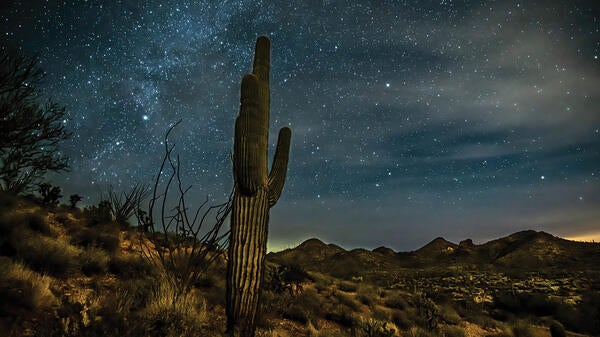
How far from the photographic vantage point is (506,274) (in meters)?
24.8

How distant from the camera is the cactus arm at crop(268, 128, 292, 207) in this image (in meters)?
5.61

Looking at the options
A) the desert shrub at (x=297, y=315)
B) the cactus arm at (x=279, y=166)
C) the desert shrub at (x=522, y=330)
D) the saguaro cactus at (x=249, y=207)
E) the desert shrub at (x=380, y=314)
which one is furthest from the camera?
the desert shrub at (x=522, y=330)

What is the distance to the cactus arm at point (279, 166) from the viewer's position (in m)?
5.61

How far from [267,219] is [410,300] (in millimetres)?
8819

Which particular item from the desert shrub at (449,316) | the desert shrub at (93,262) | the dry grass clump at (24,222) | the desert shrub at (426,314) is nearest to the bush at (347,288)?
the desert shrub at (426,314)

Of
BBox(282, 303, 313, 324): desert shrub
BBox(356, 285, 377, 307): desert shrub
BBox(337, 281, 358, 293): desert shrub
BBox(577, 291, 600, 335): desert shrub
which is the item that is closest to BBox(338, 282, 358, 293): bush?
BBox(337, 281, 358, 293): desert shrub

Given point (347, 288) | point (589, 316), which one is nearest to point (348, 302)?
point (347, 288)

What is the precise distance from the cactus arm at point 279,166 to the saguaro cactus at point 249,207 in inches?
0.7

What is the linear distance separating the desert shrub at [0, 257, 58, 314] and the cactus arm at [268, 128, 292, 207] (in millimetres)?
3171

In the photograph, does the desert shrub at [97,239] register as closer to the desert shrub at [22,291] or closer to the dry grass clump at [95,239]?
the dry grass clump at [95,239]

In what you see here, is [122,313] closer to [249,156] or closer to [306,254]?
[249,156]

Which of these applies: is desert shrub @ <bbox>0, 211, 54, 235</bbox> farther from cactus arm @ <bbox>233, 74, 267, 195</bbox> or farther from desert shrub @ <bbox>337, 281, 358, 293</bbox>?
desert shrub @ <bbox>337, 281, 358, 293</bbox>

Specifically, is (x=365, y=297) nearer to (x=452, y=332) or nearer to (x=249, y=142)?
(x=452, y=332)

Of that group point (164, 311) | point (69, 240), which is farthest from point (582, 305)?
point (69, 240)
